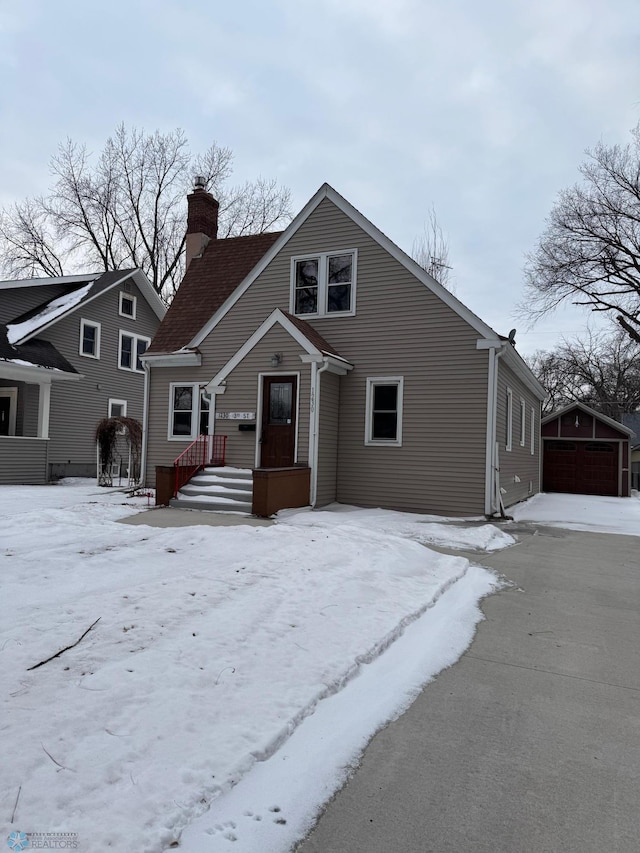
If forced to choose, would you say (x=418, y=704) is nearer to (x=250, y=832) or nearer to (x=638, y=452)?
(x=250, y=832)

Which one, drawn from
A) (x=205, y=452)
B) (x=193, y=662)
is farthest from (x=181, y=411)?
(x=193, y=662)

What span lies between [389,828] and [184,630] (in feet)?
6.91

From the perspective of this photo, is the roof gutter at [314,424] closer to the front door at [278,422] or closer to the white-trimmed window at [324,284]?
the front door at [278,422]

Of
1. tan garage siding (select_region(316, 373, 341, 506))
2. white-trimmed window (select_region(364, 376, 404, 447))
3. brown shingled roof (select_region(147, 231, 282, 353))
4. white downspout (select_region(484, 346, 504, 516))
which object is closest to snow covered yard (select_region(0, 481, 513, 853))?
white downspout (select_region(484, 346, 504, 516))

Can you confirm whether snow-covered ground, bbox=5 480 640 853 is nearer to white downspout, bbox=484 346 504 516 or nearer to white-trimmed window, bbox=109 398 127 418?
white downspout, bbox=484 346 504 516

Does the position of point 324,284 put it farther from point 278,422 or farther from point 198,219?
point 198,219

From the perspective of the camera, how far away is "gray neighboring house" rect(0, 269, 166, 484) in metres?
17.5

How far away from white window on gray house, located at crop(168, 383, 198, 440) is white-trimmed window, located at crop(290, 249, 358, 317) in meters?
3.59

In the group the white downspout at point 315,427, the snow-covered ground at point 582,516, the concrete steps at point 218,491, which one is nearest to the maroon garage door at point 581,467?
the snow-covered ground at point 582,516

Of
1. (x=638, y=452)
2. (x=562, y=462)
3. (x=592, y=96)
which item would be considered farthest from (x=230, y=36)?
(x=638, y=452)

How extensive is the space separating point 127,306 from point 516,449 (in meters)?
16.3

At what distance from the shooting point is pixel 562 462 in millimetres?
23266

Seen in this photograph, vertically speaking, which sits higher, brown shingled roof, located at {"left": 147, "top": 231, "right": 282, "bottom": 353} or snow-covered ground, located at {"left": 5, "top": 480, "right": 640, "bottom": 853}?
brown shingled roof, located at {"left": 147, "top": 231, "right": 282, "bottom": 353}

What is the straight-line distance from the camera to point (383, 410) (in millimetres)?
12484
